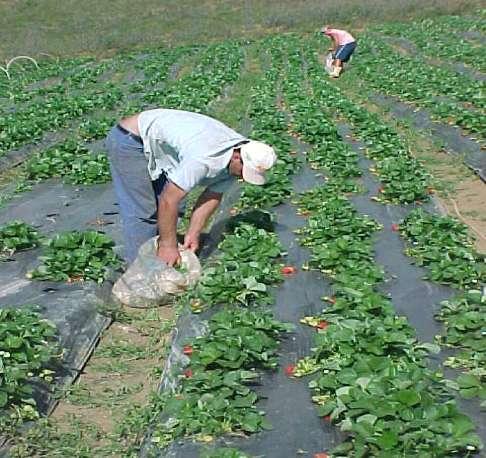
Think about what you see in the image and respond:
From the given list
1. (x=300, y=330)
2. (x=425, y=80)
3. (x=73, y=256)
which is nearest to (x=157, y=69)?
(x=425, y=80)

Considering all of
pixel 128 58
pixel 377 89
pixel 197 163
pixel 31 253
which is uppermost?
pixel 197 163

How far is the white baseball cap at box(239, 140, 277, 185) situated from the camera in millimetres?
6094

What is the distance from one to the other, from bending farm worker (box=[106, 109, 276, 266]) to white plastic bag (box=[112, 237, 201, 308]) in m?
0.09

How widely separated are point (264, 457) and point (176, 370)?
3.59 ft

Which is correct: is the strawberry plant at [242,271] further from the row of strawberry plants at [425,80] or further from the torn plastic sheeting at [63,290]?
the row of strawberry plants at [425,80]

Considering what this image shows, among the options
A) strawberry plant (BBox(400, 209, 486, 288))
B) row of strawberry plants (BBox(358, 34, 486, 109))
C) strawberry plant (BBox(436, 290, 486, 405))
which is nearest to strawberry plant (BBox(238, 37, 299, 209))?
strawberry plant (BBox(400, 209, 486, 288))

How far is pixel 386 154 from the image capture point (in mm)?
10570

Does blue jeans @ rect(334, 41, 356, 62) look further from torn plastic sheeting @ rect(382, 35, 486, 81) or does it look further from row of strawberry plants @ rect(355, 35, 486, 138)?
torn plastic sheeting @ rect(382, 35, 486, 81)

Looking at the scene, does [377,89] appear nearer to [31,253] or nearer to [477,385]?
[31,253]

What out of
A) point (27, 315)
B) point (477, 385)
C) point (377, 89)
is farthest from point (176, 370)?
point (377, 89)

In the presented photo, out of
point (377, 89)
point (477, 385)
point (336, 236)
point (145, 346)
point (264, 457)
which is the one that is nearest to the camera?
point (264, 457)

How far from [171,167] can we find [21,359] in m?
2.22

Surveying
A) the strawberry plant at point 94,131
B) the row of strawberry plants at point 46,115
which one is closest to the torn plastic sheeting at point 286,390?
the strawberry plant at point 94,131

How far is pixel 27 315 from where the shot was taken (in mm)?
5414
